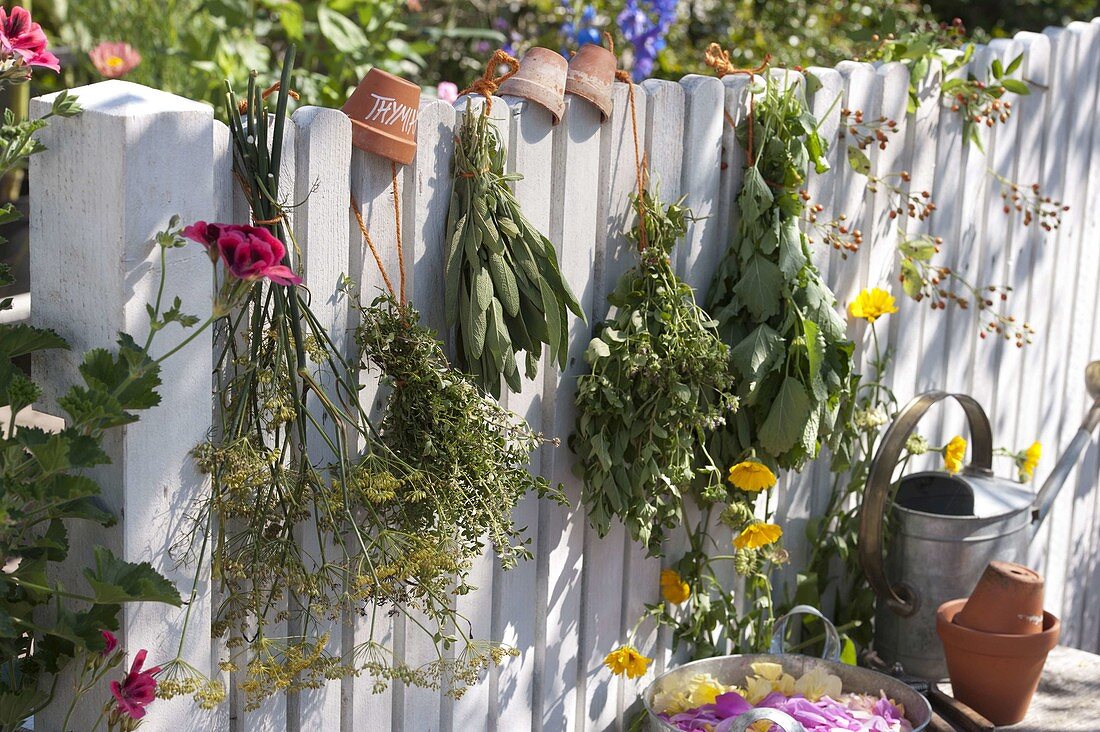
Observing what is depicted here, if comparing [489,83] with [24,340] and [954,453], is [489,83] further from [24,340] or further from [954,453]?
[954,453]

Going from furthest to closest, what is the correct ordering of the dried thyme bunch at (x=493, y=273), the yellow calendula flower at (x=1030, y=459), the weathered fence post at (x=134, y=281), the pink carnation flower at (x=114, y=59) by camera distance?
the pink carnation flower at (x=114, y=59) → the yellow calendula flower at (x=1030, y=459) → the dried thyme bunch at (x=493, y=273) → the weathered fence post at (x=134, y=281)

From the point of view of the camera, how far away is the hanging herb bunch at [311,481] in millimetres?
1528

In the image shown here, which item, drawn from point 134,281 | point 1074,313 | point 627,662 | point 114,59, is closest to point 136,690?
point 134,281

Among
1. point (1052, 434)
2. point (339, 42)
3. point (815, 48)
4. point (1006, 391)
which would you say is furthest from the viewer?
point (815, 48)

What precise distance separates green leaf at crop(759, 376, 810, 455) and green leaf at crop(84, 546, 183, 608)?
1.19m

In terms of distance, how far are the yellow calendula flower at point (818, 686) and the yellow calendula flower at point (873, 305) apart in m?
0.74

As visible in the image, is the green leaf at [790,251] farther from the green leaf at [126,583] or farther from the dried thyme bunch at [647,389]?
the green leaf at [126,583]

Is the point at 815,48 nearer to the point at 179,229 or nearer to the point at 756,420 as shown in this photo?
the point at 756,420

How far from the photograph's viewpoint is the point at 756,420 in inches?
88.7

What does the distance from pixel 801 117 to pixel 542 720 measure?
1.17m

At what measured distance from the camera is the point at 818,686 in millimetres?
2189

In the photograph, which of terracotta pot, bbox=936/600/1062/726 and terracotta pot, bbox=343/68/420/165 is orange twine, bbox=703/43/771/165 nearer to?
terracotta pot, bbox=343/68/420/165

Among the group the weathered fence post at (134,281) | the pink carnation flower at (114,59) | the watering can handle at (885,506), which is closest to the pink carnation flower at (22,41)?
the weathered fence post at (134,281)

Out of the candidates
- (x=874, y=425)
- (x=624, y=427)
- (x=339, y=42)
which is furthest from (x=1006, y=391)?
(x=339, y=42)
